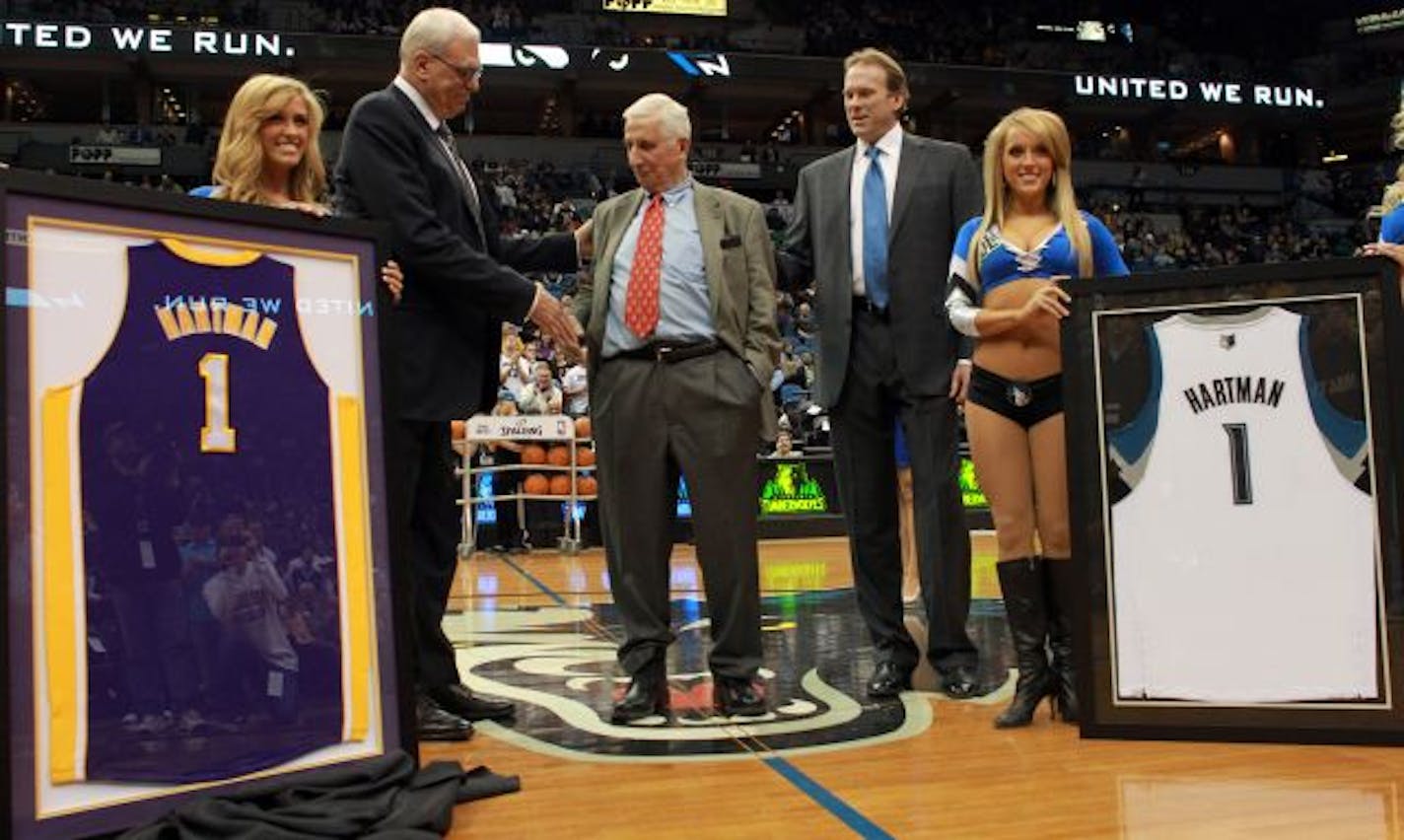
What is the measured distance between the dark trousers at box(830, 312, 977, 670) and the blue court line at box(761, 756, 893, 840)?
0.96 m

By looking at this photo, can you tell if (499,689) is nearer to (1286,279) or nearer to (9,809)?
(9,809)

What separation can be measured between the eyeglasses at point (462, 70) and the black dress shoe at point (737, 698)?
167 cm

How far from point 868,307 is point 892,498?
0.57m

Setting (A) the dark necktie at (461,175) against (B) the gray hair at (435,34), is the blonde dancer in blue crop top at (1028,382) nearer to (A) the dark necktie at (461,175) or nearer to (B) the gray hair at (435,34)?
(A) the dark necktie at (461,175)

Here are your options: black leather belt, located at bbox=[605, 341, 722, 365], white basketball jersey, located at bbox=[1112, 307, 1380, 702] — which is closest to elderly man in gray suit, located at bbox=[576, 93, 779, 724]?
black leather belt, located at bbox=[605, 341, 722, 365]

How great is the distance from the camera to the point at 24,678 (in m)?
1.80

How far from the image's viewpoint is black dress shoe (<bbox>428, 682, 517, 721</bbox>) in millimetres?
2979

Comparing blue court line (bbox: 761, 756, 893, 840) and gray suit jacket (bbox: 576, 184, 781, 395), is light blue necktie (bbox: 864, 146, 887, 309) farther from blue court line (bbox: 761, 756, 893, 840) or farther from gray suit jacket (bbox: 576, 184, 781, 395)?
blue court line (bbox: 761, 756, 893, 840)

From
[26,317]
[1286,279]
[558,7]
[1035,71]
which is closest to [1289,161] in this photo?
[1035,71]

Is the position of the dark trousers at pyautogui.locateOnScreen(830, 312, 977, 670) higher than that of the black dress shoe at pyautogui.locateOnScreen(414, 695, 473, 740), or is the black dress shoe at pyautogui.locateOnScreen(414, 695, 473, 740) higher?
the dark trousers at pyautogui.locateOnScreen(830, 312, 977, 670)

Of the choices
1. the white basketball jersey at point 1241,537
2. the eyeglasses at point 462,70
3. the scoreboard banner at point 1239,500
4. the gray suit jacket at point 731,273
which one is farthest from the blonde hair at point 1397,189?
the eyeglasses at point 462,70

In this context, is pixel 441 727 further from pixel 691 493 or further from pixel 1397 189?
pixel 1397 189

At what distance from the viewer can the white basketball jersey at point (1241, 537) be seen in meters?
2.58

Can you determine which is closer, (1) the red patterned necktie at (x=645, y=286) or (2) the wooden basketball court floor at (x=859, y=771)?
(2) the wooden basketball court floor at (x=859, y=771)
